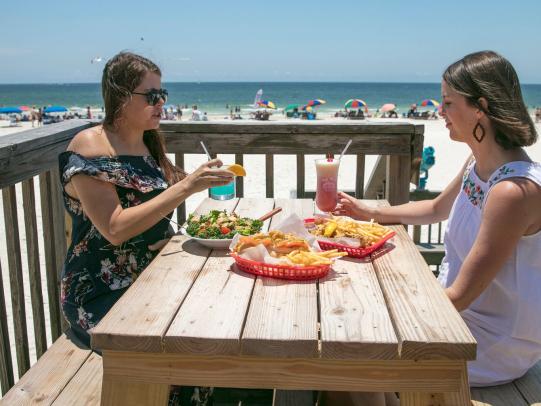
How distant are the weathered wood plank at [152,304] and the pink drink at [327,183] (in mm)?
580

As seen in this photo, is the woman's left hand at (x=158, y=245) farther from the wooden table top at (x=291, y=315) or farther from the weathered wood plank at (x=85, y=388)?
the weathered wood plank at (x=85, y=388)

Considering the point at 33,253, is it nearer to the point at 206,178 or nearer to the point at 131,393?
the point at 206,178

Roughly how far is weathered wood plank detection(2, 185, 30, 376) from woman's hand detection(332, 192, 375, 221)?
140 centimetres

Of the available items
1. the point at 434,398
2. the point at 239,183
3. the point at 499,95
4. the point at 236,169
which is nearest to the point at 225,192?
the point at 236,169

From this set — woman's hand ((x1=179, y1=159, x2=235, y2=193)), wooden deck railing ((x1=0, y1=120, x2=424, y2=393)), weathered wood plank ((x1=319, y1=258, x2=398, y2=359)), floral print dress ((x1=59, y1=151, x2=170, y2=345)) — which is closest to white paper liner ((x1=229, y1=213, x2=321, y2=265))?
weathered wood plank ((x1=319, y1=258, x2=398, y2=359))

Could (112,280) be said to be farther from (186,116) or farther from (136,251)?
(186,116)

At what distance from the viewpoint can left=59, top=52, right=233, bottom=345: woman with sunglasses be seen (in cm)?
216

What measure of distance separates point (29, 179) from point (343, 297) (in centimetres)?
164

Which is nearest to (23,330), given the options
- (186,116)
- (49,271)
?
(49,271)

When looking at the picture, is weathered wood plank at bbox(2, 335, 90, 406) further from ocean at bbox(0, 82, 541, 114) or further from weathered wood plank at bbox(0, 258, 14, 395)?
ocean at bbox(0, 82, 541, 114)

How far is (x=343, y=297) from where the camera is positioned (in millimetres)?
1633

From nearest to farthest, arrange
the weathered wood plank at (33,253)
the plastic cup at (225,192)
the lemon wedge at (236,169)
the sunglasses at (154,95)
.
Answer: the lemon wedge at (236,169) < the sunglasses at (154,95) < the weathered wood plank at (33,253) < the plastic cup at (225,192)

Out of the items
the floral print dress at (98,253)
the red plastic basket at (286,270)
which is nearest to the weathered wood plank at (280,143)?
the floral print dress at (98,253)

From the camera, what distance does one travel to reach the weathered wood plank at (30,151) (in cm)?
229
